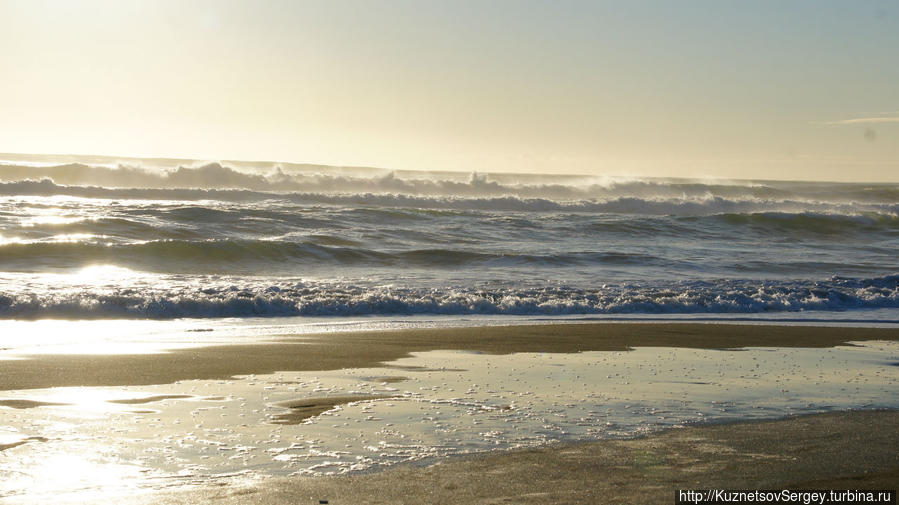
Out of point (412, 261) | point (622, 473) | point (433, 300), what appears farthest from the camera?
point (412, 261)

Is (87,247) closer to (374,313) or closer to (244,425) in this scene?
(374,313)

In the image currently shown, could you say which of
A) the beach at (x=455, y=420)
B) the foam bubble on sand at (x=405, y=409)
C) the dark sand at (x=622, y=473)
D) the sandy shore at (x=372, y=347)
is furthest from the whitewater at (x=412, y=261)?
the dark sand at (x=622, y=473)

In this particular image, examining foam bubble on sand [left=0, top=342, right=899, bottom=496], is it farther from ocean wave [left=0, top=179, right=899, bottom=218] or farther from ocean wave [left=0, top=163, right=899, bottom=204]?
ocean wave [left=0, top=163, right=899, bottom=204]

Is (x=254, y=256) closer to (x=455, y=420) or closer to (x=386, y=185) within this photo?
(x=455, y=420)

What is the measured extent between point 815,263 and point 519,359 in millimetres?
12993

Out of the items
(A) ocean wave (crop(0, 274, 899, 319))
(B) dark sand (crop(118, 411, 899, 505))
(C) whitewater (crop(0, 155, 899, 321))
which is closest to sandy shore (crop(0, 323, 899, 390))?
(A) ocean wave (crop(0, 274, 899, 319))

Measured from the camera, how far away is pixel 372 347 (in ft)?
26.9

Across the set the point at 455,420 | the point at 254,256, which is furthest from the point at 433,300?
the point at 455,420

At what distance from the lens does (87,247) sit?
16.4m

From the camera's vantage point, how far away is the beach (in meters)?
3.77

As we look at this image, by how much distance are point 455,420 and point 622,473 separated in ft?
4.45

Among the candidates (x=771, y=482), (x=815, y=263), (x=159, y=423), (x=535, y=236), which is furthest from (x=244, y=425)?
(x=535, y=236)

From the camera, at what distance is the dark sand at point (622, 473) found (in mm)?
3568

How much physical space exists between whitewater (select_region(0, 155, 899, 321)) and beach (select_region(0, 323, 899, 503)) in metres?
3.54
